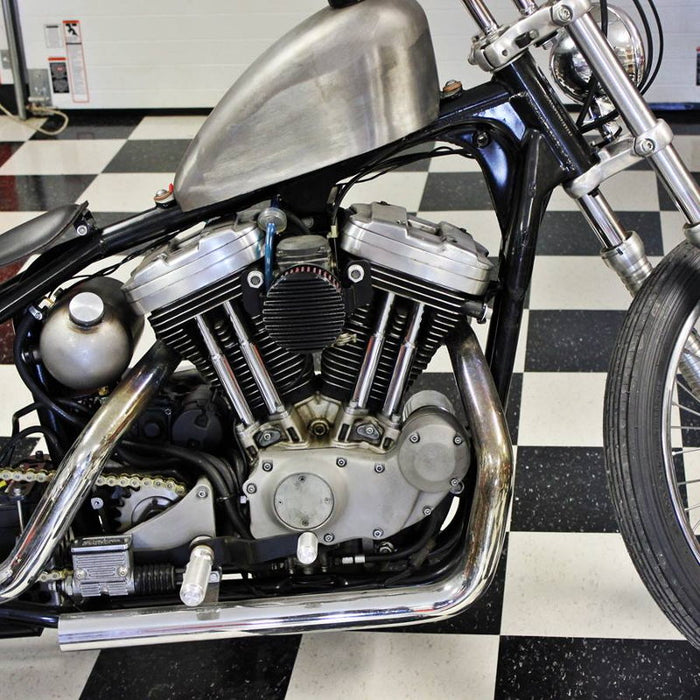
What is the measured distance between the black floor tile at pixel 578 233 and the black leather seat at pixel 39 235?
5.46ft

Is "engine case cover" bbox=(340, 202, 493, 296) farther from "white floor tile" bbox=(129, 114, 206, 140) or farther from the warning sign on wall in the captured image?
the warning sign on wall

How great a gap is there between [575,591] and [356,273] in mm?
746

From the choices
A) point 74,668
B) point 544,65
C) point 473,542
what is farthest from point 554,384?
point 544,65

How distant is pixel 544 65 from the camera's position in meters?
3.87

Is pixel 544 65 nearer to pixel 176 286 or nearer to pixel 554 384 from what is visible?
pixel 554 384

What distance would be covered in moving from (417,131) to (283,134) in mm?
195

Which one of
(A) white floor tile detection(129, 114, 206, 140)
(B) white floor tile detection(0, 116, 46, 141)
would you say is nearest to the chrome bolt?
(A) white floor tile detection(129, 114, 206, 140)

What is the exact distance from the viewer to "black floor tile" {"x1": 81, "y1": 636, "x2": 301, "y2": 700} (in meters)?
1.78

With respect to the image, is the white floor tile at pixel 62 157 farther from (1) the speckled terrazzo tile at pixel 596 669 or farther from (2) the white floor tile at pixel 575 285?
(1) the speckled terrazzo tile at pixel 596 669

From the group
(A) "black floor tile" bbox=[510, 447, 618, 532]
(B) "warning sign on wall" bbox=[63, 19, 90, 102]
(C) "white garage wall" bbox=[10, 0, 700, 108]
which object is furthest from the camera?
(B) "warning sign on wall" bbox=[63, 19, 90, 102]

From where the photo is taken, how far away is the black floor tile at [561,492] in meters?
2.12

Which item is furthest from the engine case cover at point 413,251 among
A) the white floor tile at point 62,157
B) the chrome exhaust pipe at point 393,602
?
the white floor tile at point 62,157

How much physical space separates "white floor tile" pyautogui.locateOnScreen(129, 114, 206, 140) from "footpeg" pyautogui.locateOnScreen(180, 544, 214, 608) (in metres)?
2.44

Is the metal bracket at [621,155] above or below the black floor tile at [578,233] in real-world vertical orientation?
above
